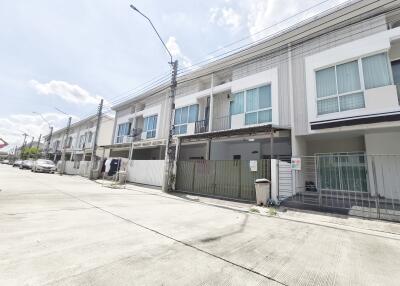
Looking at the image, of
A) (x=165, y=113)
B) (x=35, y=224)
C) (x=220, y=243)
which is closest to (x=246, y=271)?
(x=220, y=243)

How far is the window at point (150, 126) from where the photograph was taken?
19.9 m

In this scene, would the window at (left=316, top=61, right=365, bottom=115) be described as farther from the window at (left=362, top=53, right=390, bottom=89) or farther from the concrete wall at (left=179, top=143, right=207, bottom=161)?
the concrete wall at (left=179, top=143, right=207, bottom=161)

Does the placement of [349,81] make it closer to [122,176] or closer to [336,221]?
[336,221]

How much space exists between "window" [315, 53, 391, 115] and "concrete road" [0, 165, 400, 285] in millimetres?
6212

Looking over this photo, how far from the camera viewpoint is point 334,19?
10195 millimetres

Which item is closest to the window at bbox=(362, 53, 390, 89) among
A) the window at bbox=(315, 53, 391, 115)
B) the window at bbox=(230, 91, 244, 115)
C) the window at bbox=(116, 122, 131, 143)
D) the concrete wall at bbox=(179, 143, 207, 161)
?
the window at bbox=(315, 53, 391, 115)

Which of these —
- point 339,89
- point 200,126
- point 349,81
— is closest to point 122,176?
point 200,126

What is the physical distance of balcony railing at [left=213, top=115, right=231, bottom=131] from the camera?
1418cm

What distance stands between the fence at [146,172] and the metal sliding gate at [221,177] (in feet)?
9.41

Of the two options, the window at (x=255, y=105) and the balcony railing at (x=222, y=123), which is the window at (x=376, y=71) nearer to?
the window at (x=255, y=105)

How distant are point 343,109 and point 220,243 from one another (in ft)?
29.4

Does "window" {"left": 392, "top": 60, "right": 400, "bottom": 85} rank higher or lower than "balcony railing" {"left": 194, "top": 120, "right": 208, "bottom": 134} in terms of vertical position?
higher

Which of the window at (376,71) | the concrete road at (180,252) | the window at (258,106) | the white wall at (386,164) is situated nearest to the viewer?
the concrete road at (180,252)

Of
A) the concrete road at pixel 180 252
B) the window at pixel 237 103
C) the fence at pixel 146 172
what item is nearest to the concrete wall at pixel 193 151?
the fence at pixel 146 172
